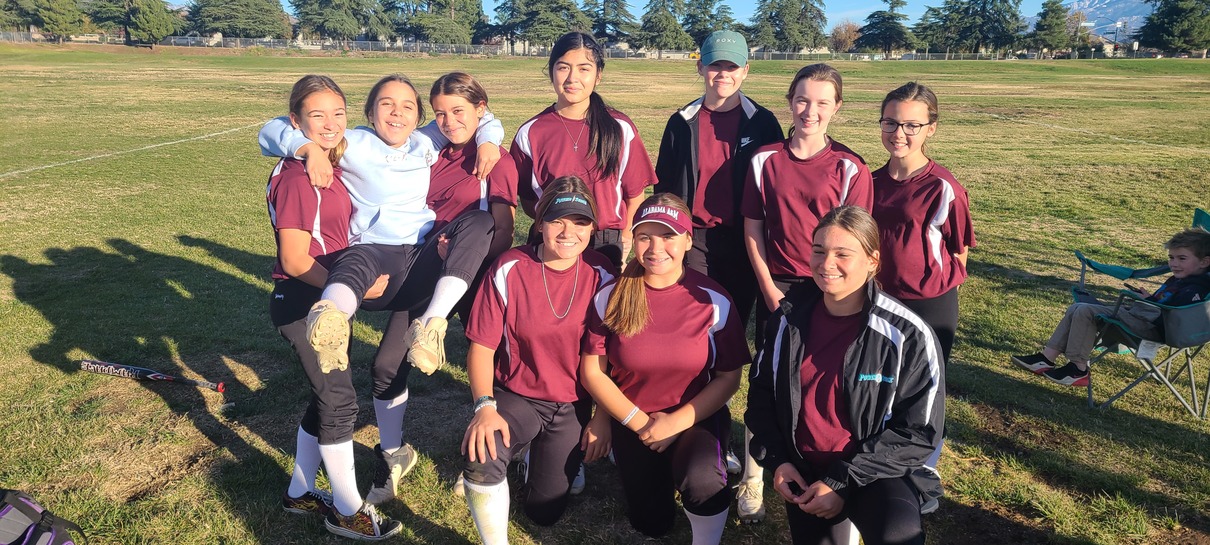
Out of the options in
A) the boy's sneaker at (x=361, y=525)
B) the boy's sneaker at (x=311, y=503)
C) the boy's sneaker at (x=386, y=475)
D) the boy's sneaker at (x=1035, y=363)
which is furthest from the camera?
the boy's sneaker at (x=1035, y=363)

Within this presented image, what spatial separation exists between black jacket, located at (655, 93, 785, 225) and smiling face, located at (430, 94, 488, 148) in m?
1.02

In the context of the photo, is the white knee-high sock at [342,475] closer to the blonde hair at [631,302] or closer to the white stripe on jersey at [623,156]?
the blonde hair at [631,302]

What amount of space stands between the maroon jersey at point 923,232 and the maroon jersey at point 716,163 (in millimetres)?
781

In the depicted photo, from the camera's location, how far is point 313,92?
3316mm

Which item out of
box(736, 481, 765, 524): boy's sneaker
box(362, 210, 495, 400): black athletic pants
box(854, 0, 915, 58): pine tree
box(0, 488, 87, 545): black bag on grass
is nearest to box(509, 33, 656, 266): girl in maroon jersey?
box(362, 210, 495, 400): black athletic pants

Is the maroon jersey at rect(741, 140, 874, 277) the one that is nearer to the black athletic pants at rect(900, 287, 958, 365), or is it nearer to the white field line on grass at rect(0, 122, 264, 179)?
the black athletic pants at rect(900, 287, 958, 365)

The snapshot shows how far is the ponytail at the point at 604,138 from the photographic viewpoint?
3805 mm

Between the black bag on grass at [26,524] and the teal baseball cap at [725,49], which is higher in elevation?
the teal baseball cap at [725,49]

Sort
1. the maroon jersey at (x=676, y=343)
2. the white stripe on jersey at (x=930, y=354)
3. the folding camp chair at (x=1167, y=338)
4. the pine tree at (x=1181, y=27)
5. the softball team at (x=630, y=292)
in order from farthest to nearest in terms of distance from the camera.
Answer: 1. the pine tree at (x=1181, y=27)
2. the folding camp chair at (x=1167, y=338)
3. the maroon jersey at (x=676, y=343)
4. the softball team at (x=630, y=292)
5. the white stripe on jersey at (x=930, y=354)

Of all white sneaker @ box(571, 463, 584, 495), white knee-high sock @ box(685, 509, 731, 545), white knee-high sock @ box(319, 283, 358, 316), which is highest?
white knee-high sock @ box(319, 283, 358, 316)

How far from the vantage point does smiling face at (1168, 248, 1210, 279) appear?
452cm

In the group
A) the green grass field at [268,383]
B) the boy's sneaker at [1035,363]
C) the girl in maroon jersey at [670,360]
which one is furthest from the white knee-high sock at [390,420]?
the boy's sneaker at [1035,363]

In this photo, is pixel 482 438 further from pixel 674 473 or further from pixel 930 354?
pixel 930 354

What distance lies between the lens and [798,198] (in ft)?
11.4
